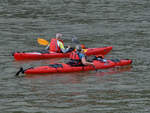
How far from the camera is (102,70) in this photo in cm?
1822

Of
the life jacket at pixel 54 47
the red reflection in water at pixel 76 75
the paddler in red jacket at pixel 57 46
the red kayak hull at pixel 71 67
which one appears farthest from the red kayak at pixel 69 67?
the life jacket at pixel 54 47

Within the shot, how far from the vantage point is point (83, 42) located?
81.1ft

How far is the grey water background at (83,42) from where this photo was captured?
13586 millimetres

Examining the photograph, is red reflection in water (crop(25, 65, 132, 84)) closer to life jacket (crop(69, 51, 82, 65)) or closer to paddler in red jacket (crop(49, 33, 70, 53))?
life jacket (crop(69, 51, 82, 65))

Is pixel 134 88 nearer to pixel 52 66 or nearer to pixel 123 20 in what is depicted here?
pixel 52 66

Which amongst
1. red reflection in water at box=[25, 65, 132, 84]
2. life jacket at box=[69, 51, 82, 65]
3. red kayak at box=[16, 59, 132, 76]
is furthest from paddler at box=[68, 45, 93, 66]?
red reflection in water at box=[25, 65, 132, 84]

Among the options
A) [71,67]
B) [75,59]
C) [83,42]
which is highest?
[75,59]

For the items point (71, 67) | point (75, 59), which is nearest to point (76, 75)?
point (71, 67)

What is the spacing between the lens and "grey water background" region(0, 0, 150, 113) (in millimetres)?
13586

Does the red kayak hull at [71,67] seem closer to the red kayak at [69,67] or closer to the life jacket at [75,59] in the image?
the red kayak at [69,67]

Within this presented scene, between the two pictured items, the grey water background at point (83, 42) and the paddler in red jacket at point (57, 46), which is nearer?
the grey water background at point (83, 42)

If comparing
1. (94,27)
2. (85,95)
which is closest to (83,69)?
(85,95)

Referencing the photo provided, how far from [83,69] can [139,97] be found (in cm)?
404

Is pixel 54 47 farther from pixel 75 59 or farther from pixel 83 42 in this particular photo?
pixel 83 42
